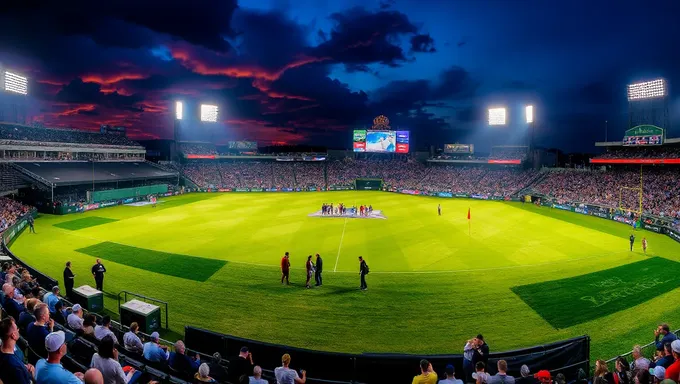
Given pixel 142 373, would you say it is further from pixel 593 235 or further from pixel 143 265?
pixel 593 235

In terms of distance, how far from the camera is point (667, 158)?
156 feet

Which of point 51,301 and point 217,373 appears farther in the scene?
point 51,301

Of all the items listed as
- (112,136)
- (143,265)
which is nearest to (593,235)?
(143,265)

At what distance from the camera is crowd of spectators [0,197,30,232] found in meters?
30.2

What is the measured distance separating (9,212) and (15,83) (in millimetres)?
31080

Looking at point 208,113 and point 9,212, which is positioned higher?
point 208,113

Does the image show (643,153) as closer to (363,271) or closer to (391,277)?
(391,277)

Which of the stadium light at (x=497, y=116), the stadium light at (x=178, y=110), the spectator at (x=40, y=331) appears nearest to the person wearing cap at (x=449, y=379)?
the spectator at (x=40, y=331)

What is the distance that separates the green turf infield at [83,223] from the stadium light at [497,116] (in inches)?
3046

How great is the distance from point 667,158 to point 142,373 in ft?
204

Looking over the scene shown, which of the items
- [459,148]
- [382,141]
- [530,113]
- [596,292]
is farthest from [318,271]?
[459,148]

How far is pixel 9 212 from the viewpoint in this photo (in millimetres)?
34625

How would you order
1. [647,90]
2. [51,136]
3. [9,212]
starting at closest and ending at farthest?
[9,212] < [647,90] < [51,136]

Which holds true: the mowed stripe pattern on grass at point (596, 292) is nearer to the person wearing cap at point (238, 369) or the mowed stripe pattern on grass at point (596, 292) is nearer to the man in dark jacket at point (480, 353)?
the man in dark jacket at point (480, 353)
